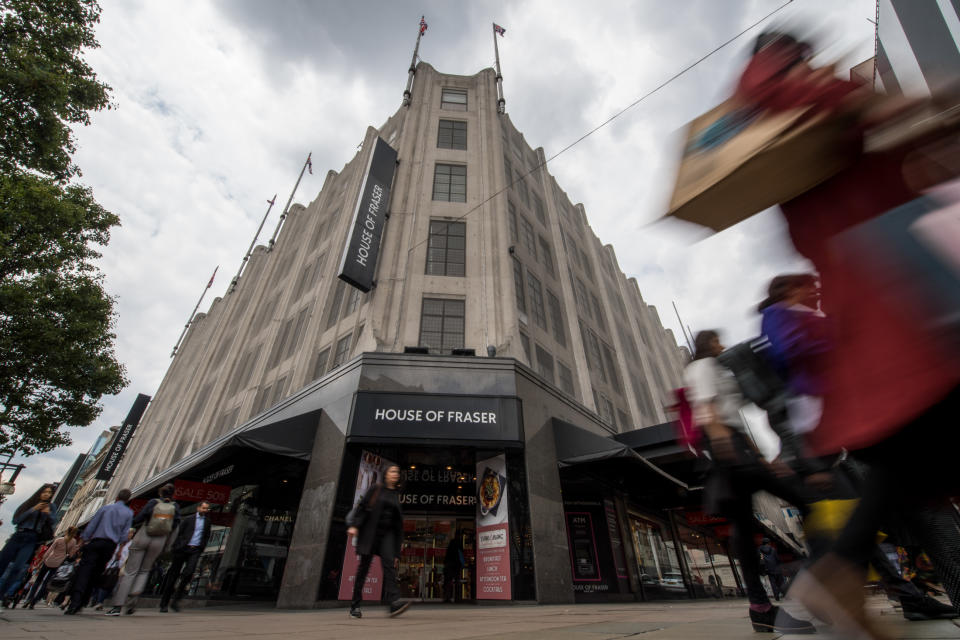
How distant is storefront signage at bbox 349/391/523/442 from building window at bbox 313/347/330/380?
16.0 ft

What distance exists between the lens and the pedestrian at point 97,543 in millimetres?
5125

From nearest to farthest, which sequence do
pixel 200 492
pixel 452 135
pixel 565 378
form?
pixel 200 492 < pixel 565 378 < pixel 452 135

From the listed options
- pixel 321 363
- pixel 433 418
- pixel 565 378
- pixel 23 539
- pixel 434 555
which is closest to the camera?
pixel 23 539

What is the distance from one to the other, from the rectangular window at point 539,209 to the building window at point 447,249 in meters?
5.60

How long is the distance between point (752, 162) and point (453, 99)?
2061cm

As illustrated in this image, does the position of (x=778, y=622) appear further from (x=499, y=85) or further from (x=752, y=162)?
(x=499, y=85)

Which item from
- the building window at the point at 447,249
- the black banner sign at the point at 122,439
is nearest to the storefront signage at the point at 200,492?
the building window at the point at 447,249

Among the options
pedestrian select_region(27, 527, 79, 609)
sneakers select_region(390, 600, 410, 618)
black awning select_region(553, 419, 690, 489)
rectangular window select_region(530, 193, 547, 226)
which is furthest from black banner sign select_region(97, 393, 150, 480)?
sneakers select_region(390, 600, 410, 618)

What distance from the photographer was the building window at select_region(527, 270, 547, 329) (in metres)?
14.4

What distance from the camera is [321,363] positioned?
13.7 m

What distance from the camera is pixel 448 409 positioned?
9156 mm

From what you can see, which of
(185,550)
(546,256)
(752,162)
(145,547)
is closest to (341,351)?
(185,550)

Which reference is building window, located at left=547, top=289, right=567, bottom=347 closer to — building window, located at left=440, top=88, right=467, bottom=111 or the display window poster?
the display window poster

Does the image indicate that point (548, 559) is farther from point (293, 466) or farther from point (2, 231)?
point (2, 231)
